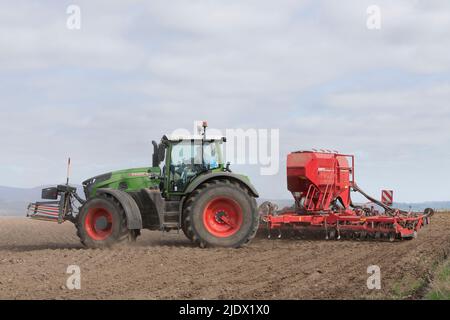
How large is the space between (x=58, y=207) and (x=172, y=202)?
8.75 feet

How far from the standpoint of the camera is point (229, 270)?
898 cm

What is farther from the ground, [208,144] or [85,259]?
[208,144]

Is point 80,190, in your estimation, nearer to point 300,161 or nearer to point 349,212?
point 300,161

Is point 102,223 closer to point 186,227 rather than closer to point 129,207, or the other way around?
point 129,207

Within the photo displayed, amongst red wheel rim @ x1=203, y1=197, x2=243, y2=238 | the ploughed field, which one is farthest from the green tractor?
the ploughed field

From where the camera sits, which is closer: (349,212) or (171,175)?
(171,175)

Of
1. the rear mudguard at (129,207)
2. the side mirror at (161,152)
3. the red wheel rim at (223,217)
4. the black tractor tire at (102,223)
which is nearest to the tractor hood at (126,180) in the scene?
the side mirror at (161,152)

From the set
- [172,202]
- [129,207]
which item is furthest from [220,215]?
[129,207]

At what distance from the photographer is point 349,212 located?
14.6 m

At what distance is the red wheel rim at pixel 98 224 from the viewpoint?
11.8 metres

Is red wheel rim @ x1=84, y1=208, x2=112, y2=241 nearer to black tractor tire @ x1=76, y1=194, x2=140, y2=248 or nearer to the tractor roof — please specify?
black tractor tire @ x1=76, y1=194, x2=140, y2=248

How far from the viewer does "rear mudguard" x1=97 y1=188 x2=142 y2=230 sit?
38.0 feet
